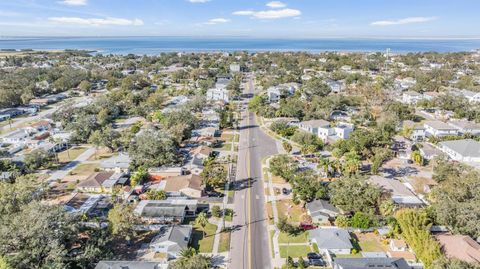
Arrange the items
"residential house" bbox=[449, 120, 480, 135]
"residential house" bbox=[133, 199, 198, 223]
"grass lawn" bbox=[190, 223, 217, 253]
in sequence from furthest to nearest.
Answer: "residential house" bbox=[449, 120, 480, 135] < "residential house" bbox=[133, 199, 198, 223] < "grass lawn" bbox=[190, 223, 217, 253]

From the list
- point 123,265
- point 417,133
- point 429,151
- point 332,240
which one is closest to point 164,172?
point 123,265

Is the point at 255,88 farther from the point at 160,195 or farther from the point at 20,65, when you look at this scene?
the point at 20,65

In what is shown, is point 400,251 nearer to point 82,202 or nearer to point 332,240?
point 332,240

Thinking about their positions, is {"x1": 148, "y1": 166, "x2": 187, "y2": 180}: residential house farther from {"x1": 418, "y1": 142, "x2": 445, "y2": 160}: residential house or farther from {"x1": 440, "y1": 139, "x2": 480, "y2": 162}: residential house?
{"x1": 440, "y1": 139, "x2": 480, "y2": 162}: residential house

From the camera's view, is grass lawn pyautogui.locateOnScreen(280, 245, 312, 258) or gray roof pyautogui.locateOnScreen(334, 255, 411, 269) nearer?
gray roof pyautogui.locateOnScreen(334, 255, 411, 269)

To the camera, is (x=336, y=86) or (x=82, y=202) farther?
(x=336, y=86)

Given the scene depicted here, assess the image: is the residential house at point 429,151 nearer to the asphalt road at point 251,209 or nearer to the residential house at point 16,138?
the asphalt road at point 251,209

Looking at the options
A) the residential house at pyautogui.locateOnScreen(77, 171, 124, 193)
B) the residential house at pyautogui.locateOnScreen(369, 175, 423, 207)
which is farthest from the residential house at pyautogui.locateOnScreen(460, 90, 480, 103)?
the residential house at pyautogui.locateOnScreen(77, 171, 124, 193)
